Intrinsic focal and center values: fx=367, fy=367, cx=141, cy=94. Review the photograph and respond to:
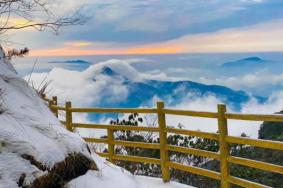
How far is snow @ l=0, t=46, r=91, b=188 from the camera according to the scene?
3354 millimetres

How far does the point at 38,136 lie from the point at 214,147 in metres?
6.94

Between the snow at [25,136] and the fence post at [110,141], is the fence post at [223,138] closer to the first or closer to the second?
the snow at [25,136]

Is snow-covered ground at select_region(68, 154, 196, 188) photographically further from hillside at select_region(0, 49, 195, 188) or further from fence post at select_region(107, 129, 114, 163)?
fence post at select_region(107, 129, 114, 163)

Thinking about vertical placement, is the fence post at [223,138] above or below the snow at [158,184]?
above

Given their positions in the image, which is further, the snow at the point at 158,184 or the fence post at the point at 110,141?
the fence post at the point at 110,141

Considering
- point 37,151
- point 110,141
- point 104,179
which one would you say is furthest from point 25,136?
point 110,141

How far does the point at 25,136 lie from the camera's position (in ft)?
12.1

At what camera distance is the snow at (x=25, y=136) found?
335cm

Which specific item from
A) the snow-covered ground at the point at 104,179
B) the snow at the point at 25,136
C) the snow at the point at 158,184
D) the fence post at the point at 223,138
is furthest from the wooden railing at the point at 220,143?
the snow at the point at 25,136

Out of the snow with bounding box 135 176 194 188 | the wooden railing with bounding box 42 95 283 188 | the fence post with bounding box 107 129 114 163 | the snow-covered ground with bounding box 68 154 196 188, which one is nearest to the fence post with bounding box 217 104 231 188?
the wooden railing with bounding box 42 95 283 188

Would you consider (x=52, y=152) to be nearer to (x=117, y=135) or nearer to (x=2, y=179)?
(x=2, y=179)

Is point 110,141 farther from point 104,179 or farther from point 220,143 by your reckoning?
point 104,179

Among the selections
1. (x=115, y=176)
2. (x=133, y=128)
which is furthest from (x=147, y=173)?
(x=115, y=176)

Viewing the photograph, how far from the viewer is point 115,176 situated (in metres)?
4.48
